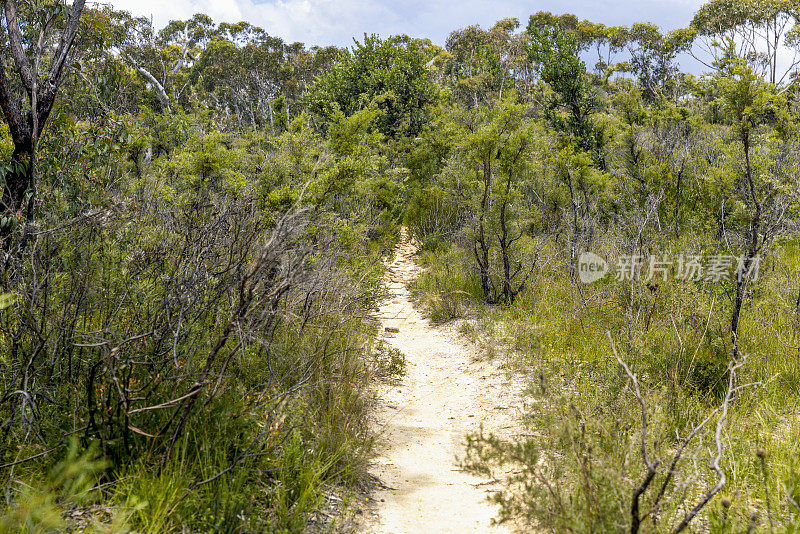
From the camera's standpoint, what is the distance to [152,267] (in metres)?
3.65

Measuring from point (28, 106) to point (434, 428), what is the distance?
157 inches

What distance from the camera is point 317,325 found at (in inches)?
168

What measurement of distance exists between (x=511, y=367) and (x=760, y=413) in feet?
7.49

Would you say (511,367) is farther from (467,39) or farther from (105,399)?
(467,39)

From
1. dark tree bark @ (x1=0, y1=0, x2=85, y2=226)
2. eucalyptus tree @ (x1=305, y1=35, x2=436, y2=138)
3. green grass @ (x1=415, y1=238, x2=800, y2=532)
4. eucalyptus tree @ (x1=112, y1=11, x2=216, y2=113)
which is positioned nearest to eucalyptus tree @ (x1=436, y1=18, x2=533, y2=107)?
eucalyptus tree @ (x1=305, y1=35, x2=436, y2=138)

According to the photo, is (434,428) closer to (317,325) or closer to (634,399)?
(317,325)

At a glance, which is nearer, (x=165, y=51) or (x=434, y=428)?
(x=434, y=428)

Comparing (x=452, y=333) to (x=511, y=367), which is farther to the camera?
(x=452, y=333)

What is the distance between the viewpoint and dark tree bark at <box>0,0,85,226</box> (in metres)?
3.30

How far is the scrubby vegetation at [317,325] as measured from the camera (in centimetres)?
226

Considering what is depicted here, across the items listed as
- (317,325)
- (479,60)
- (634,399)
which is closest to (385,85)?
(479,60)

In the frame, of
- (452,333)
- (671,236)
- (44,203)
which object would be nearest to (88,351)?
(44,203)

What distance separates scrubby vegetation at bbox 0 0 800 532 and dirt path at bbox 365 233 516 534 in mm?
239

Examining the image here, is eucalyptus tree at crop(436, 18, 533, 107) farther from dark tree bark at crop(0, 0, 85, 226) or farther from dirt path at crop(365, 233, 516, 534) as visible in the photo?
dark tree bark at crop(0, 0, 85, 226)
